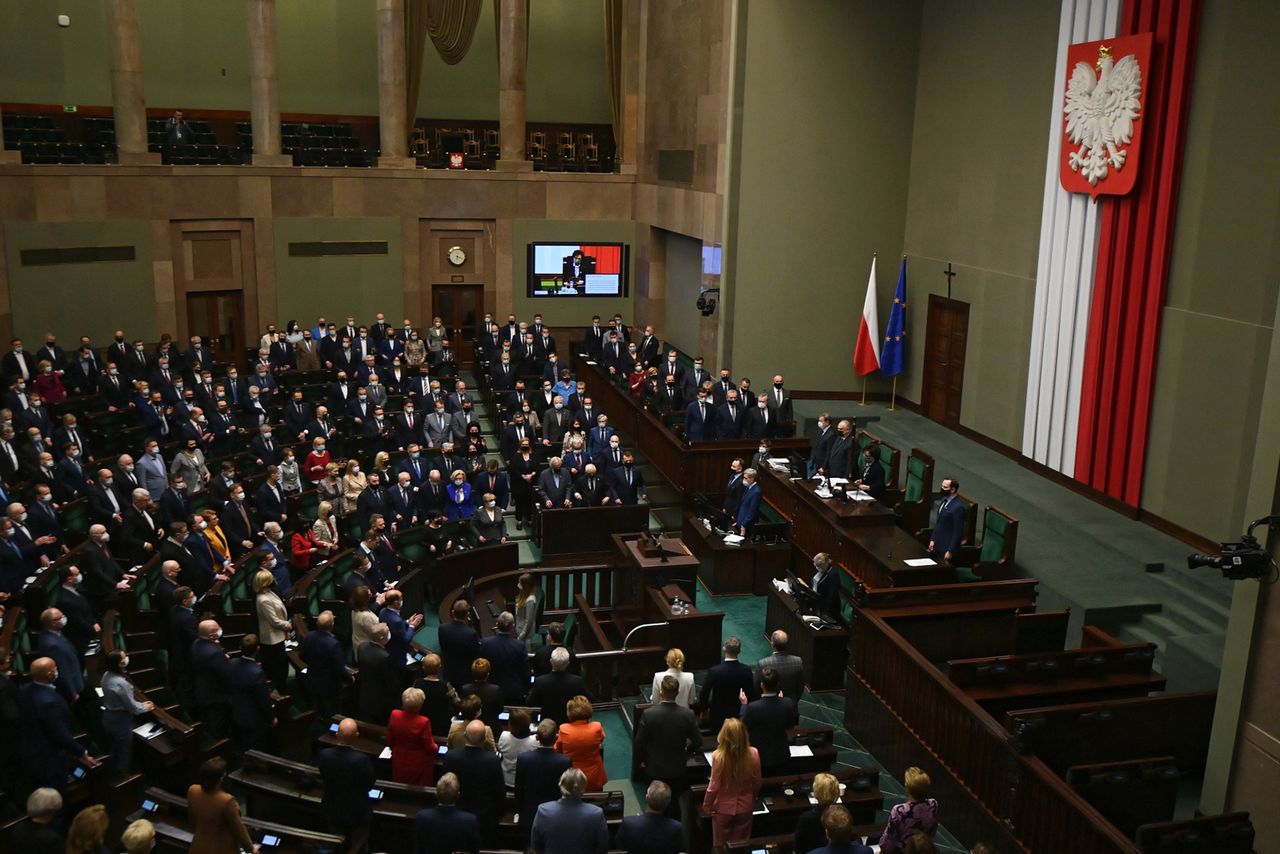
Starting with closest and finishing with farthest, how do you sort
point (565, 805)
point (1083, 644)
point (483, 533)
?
point (565, 805), point (1083, 644), point (483, 533)

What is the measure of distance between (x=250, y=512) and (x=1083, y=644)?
8216 mm

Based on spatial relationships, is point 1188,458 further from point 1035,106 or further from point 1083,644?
point 1035,106

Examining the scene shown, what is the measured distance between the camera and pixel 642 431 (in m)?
16.0

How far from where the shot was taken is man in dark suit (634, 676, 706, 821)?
7.14m

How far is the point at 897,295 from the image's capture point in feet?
57.7

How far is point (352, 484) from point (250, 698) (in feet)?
15.8

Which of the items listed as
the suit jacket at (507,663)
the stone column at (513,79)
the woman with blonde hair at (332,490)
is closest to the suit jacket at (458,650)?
the suit jacket at (507,663)

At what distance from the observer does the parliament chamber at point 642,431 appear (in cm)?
725

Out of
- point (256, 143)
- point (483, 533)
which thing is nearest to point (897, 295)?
point (483, 533)

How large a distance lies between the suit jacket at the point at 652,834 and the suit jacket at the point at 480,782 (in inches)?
39.5

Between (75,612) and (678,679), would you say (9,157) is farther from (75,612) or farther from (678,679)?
(678,679)

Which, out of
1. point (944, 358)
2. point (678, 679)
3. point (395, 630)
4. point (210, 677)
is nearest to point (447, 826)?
point (678, 679)

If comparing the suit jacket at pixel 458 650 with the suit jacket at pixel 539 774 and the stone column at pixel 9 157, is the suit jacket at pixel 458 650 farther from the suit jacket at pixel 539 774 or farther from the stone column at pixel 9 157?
the stone column at pixel 9 157

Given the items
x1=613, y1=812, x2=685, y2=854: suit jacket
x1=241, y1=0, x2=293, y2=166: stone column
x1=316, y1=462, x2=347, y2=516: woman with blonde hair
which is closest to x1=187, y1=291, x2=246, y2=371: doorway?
x1=241, y1=0, x2=293, y2=166: stone column
